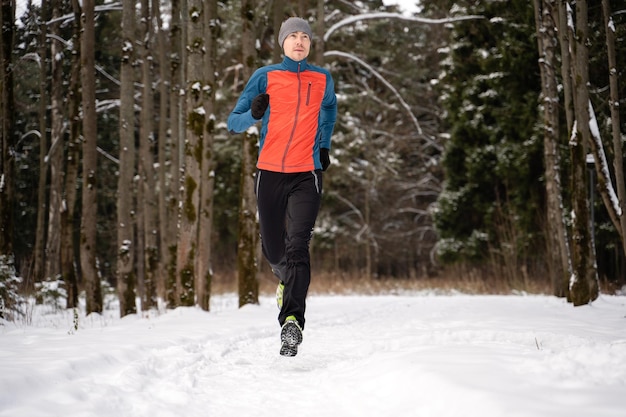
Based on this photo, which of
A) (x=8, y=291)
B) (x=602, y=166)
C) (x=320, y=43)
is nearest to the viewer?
(x=8, y=291)

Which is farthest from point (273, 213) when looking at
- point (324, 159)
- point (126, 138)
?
point (126, 138)

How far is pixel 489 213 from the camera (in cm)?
1856

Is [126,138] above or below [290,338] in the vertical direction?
above

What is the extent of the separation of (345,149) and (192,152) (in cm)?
1593

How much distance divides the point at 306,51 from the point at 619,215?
5.18 m

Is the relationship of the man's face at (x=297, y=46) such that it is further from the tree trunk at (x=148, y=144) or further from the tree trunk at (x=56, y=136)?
the tree trunk at (x=56, y=136)

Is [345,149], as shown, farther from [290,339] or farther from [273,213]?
[290,339]

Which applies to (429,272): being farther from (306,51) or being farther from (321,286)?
(306,51)

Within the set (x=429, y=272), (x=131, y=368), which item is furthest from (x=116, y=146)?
(x=131, y=368)

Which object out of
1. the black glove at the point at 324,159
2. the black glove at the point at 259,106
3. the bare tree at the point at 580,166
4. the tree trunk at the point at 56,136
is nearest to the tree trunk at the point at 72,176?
the tree trunk at the point at 56,136

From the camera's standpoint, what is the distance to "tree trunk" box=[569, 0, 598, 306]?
7.77m

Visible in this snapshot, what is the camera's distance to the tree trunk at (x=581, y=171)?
777 cm

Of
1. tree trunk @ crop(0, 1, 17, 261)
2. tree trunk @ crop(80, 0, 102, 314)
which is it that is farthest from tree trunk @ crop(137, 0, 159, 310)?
tree trunk @ crop(0, 1, 17, 261)

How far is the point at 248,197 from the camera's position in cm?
978
